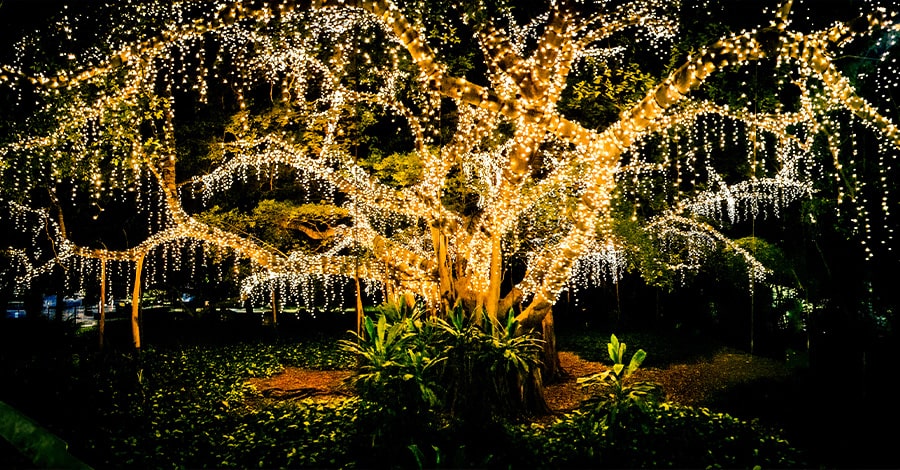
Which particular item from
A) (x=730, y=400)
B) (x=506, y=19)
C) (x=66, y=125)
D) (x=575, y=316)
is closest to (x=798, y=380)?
(x=730, y=400)

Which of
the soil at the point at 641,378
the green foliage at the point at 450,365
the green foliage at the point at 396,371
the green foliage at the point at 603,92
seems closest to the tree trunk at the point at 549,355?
the soil at the point at 641,378

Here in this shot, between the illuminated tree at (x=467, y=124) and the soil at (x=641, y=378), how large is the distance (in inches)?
60.3

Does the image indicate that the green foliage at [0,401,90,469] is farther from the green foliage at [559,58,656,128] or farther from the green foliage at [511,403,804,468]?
the green foliage at [559,58,656,128]

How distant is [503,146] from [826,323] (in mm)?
6343

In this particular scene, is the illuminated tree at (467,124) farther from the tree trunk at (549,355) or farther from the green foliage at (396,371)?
the green foliage at (396,371)

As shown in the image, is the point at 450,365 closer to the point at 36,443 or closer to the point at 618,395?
the point at 618,395

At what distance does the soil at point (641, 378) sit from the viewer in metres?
7.11

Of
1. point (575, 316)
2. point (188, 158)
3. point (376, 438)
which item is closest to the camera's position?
point (376, 438)

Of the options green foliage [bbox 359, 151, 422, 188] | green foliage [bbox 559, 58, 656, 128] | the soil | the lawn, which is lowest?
the soil

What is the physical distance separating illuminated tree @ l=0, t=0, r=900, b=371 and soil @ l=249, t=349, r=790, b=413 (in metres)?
1.53

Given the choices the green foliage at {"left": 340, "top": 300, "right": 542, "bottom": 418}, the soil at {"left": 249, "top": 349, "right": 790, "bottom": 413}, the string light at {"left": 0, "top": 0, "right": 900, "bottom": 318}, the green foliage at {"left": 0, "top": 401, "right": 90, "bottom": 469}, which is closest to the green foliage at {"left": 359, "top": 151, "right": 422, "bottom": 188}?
the string light at {"left": 0, "top": 0, "right": 900, "bottom": 318}

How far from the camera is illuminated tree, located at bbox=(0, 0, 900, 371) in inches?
200

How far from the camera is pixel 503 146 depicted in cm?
797

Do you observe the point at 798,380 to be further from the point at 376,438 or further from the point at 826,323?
the point at 376,438
